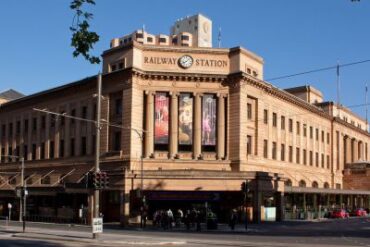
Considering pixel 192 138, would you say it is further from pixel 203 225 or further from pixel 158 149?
pixel 203 225

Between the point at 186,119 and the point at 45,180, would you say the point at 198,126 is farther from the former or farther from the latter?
the point at 45,180

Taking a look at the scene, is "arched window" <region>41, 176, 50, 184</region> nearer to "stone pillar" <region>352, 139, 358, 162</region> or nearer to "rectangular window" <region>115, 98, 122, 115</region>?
"rectangular window" <region>115, 98, 122, 115</region>

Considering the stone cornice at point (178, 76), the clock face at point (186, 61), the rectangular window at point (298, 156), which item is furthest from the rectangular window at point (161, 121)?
the rectangular window at point (298, 156)

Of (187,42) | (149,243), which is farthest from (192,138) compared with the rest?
(187,42)

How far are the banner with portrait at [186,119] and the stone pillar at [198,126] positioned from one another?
531 mm

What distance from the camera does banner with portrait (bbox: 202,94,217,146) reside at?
2313 inches

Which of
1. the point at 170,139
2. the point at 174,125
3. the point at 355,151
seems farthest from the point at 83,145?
the point at 355,151

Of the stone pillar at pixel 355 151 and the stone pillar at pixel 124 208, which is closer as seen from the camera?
the stone pillar at pixel 124 208

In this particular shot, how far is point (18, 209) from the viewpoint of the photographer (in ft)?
222

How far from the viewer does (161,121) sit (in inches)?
2306

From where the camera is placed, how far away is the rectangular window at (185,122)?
58438 millimetres

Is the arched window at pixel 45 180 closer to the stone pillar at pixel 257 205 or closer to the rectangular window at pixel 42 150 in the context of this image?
the rectangular window at pixel 42 150

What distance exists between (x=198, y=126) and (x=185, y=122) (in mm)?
1422

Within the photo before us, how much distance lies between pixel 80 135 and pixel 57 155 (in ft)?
17.3
